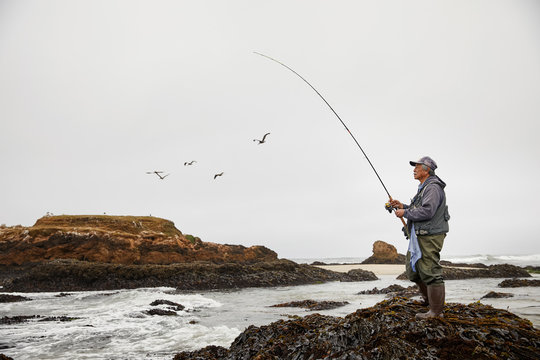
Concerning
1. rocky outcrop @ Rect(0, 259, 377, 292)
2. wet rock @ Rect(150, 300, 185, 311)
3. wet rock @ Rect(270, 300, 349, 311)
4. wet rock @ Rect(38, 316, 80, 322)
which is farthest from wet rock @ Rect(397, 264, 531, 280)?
wet rock @ Rect(38, 316, 80, 322)

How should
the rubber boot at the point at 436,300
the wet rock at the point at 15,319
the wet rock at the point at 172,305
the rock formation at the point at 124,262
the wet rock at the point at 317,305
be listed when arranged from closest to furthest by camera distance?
1. the rubber boot at the point at 436,300
2. the wet rock at the point at 15,319
3. the wet rock at the point at 317,305
4. the wet rock at the point at 172,305
5. the rock formation at the point at 124,262

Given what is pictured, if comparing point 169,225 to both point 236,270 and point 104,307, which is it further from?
point 104,307

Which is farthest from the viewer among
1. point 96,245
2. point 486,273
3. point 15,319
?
point 96,245

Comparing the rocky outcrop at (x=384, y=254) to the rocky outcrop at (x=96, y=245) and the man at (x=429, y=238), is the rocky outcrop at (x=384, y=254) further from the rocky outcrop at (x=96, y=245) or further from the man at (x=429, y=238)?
the man at (x=429, y=238)

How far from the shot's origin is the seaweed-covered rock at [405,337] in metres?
3.26

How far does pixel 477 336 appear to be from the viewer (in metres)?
3.38

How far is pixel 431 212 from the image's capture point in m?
3.87

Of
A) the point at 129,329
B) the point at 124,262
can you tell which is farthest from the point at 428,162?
the point at 124,262

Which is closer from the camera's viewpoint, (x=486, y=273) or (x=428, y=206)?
(x=428, y=206)

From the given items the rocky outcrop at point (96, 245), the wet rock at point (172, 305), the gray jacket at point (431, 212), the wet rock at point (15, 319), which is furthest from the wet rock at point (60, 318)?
the rocky outcrop at point (96, 245)

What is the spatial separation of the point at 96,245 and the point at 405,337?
30325 mm

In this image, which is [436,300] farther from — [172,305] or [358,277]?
[358,277]

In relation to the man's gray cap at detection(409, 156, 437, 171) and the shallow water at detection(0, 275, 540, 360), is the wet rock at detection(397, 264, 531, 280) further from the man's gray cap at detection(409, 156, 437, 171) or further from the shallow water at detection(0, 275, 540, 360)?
the man's gray cap at detection(409, 156, 437, 171)

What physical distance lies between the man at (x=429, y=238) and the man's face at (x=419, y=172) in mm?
166
